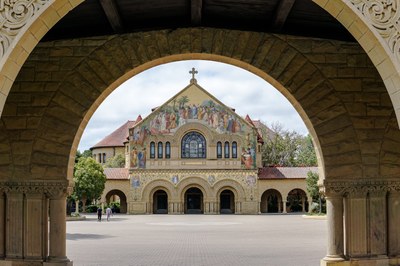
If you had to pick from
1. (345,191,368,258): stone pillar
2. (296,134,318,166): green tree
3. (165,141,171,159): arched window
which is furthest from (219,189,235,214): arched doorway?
(345,191,368,258): stone pillar

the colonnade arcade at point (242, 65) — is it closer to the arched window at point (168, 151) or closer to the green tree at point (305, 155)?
the arched window at point (168, 151)

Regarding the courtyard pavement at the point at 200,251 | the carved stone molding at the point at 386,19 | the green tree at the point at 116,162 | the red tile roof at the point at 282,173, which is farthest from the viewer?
the green tree at the point at 116,162

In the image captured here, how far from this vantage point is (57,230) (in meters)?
11.0

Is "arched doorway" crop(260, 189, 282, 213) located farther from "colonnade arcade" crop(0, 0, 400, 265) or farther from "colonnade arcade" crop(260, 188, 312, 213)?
"colonnade arcade" crop(0, 0, 400, 265)

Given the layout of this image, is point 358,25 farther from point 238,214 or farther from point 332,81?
point 238,214

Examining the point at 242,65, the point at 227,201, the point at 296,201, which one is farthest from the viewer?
the point at 296,201

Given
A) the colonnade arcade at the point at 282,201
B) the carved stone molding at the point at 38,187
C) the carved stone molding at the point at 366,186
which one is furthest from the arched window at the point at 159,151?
the carved stone molding at the point at 366,186

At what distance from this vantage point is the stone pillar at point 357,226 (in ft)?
35.8

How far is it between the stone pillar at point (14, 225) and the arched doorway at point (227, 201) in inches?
1835

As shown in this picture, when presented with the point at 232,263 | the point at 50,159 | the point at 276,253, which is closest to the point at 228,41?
the point at 50,159

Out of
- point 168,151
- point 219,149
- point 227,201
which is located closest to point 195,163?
point 219,149

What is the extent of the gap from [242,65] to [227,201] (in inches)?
1844

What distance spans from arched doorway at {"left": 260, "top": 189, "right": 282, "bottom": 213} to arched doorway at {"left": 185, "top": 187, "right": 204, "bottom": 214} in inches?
237

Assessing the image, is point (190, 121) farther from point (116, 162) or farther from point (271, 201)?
point (116, 162)
